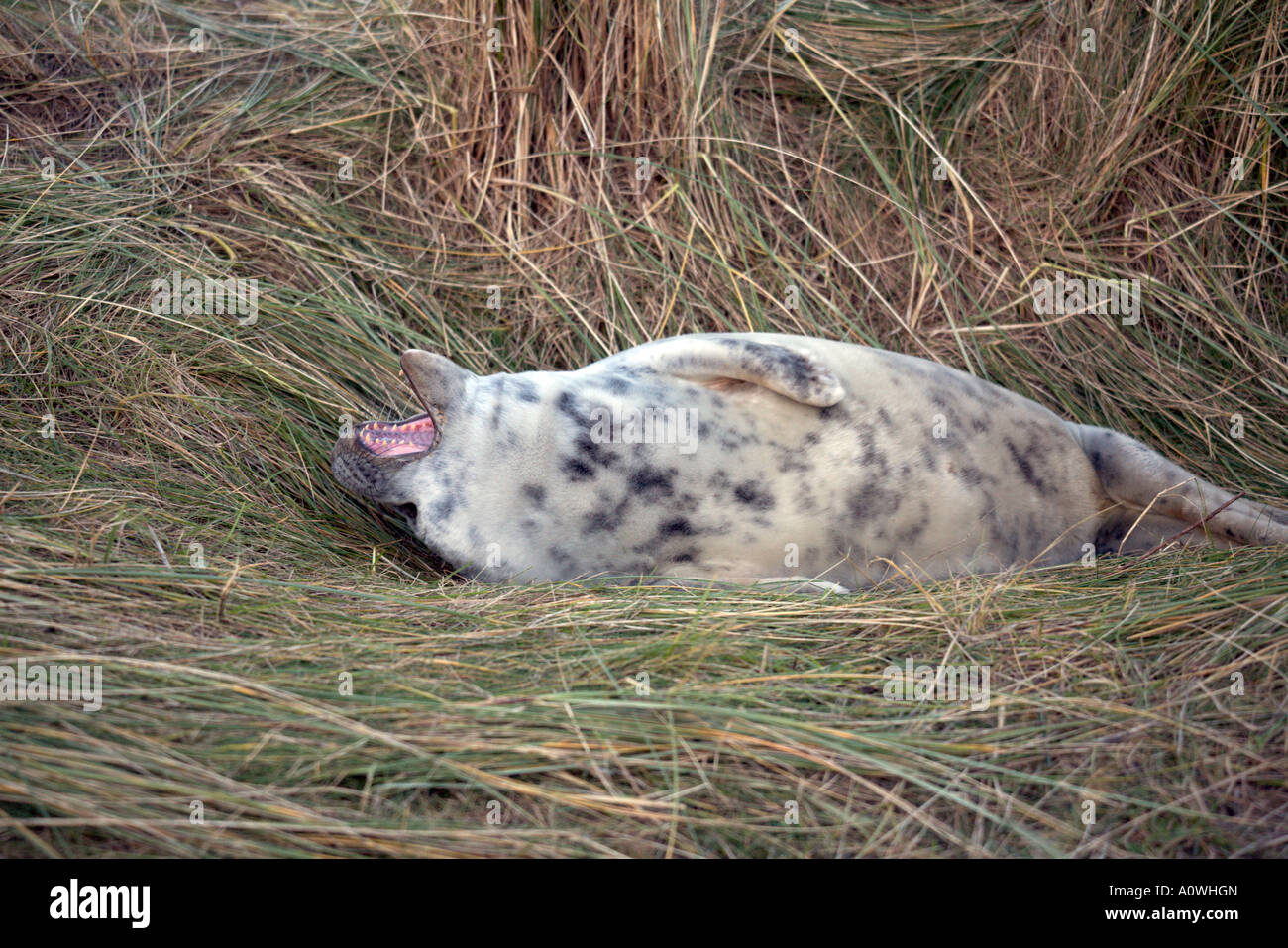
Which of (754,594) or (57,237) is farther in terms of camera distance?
(57,237)

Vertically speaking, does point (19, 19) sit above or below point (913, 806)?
above

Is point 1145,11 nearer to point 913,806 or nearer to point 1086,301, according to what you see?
point 1086,301

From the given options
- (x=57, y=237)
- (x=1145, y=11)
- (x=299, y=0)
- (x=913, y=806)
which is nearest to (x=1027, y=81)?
(x=1145, y=11)

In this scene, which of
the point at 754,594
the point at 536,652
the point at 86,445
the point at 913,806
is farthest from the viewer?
the point at 86,445

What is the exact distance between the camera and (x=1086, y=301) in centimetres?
362

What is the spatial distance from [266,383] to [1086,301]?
8.70 ft

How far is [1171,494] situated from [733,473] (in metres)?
1.23
